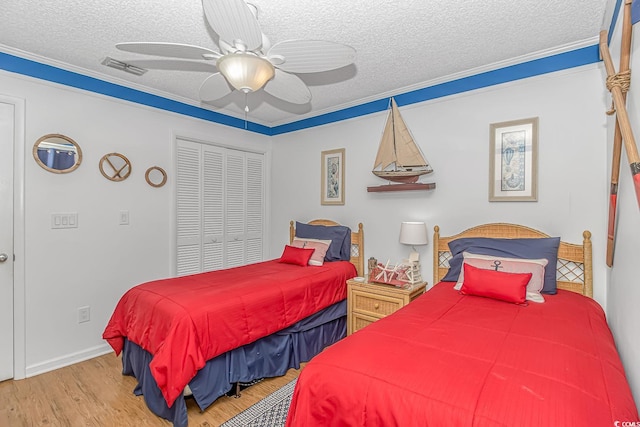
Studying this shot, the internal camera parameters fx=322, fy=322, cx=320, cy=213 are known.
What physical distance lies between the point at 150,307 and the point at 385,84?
2760 millimetres

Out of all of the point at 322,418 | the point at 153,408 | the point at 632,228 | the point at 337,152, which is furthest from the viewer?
the point at 337,152

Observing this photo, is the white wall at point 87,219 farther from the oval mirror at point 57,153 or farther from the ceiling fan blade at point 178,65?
the ceiling fan blade at point 178,65

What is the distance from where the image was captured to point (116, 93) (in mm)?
3041

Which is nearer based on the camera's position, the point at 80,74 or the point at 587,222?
the point at 587,222

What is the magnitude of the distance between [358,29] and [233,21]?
1071 millimetres

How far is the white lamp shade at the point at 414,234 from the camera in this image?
2922 mm

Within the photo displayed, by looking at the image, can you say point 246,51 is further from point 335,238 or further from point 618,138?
point 335,238

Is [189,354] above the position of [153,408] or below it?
above

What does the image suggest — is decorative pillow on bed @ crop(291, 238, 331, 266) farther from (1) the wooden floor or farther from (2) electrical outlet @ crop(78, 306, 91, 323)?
(2) electrical outlet @ crop(78, 306, 91, 323)

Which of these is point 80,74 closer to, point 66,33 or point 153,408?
point 66,33

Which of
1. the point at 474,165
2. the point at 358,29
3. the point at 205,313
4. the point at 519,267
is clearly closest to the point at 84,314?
the point at 205,313

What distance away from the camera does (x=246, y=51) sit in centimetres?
165

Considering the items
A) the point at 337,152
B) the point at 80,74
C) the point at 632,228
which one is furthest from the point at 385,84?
the point at 80,74

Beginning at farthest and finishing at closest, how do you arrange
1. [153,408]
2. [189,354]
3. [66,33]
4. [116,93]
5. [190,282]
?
[116,93] < [190,282] < [66,33] < [153,408] < [189,354]
